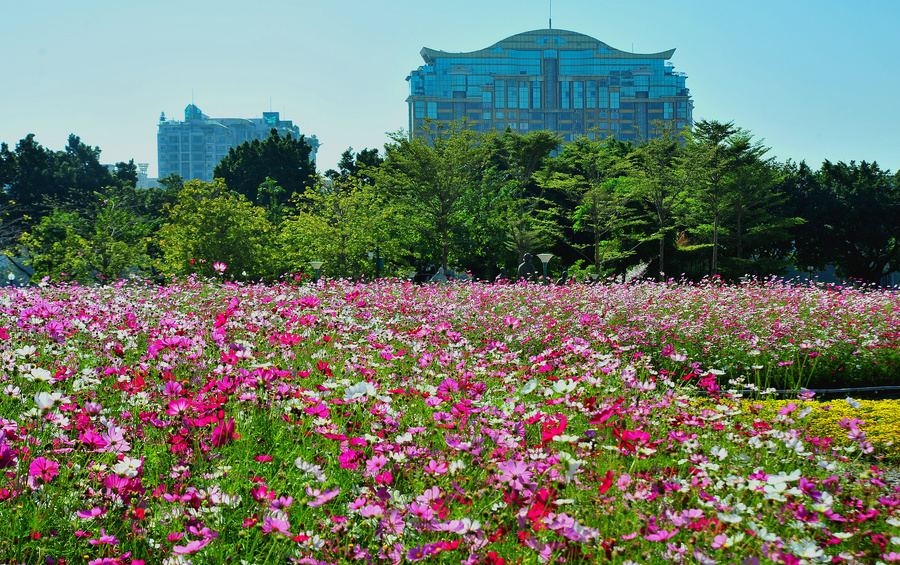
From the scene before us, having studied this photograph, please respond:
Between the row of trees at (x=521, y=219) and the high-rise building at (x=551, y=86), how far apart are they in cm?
9456

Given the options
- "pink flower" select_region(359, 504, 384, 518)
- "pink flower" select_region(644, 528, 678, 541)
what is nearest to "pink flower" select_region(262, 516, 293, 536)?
"pink flower" select_region(359, 504, 384, 518)

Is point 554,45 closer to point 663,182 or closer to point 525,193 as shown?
point 525,193

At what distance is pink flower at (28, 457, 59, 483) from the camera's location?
2014 mm

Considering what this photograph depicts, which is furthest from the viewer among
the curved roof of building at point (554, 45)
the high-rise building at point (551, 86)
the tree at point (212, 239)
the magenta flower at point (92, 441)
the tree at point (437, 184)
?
the curved roof of building at point (554, 45)

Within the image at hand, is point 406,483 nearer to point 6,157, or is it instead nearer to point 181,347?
point 181,347

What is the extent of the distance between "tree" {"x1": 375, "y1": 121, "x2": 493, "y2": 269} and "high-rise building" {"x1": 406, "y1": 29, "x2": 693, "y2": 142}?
102 metres

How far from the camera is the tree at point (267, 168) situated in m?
44.8

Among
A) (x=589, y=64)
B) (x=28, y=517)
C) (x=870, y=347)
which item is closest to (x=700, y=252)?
(x=870, y=347)

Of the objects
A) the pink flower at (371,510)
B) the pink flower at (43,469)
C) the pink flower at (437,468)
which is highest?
the pink flower at (43,469)

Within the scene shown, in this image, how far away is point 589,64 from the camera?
5177 inches

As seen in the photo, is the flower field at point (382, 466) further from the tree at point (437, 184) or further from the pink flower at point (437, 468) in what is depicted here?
the tree at point (437, 184)

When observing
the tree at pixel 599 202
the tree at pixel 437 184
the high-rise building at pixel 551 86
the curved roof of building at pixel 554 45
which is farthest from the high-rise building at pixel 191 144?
the tree at pixel 437 184

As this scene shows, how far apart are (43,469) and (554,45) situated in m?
140

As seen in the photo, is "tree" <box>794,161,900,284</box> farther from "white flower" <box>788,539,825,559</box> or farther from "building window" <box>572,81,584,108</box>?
"building window" <box>572,81,584,108</box>
